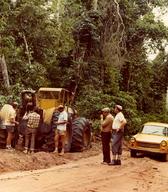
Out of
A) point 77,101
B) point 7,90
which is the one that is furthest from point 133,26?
point 7,90

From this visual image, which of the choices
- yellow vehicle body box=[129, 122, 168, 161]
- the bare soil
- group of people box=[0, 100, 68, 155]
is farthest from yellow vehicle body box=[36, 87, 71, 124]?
yellow vehicle body box=[129, 122, 168, 161]

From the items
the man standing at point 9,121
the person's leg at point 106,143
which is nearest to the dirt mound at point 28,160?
the man standing at point 9,121

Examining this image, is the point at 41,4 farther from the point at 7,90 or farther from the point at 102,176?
the point at 102,176

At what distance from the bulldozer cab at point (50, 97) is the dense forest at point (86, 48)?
2069mm

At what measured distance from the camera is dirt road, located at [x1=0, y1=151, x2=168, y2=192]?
11273 millimetres

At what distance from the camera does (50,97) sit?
20.3 m

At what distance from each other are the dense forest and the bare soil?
596 centimetres

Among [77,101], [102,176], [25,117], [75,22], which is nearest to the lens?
[102,176]

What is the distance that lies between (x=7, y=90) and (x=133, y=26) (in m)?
15.1

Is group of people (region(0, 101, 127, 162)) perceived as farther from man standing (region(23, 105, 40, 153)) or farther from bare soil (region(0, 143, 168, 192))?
bare soil (region(0, 143, 168, 192))

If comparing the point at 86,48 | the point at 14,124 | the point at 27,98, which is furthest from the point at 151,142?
the point at 86,48

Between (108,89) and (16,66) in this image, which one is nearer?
(16,66)

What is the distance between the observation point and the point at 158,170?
16703 millimetres

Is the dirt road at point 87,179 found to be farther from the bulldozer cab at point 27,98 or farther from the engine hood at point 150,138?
the engine hood at point 150,138
